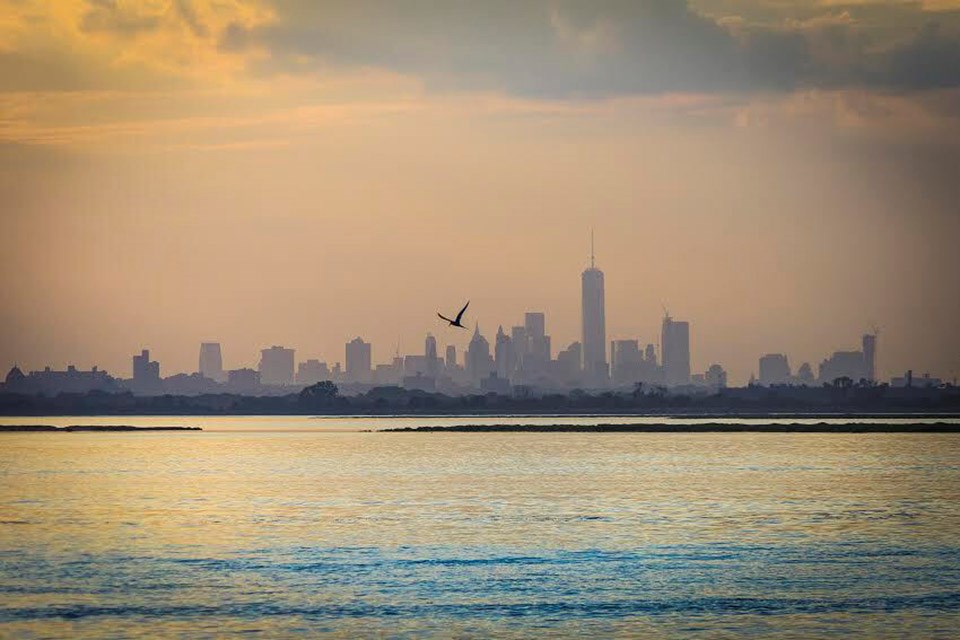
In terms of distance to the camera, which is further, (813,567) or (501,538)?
(501,538)

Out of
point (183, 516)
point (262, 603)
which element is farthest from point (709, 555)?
point (183, 516)

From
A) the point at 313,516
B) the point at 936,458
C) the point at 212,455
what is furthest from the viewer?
the point at 212,455

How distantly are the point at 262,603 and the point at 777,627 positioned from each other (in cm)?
1789

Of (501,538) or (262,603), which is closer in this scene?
(262,603)

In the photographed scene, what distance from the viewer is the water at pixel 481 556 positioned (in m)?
47.2

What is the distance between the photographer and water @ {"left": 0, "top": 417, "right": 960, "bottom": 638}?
155 ft

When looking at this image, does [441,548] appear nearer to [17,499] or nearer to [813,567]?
[813,567]

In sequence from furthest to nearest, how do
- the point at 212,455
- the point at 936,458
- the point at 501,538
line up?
the point at 212,455 < the point at 936,458 < the point at 501,538

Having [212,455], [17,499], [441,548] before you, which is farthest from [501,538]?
[212,455]

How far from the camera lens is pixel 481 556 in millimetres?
63969

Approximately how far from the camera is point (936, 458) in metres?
166

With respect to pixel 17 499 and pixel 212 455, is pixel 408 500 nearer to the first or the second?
pixel 17 499

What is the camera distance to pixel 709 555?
6456cm

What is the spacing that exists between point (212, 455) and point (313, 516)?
→ 10363cm
